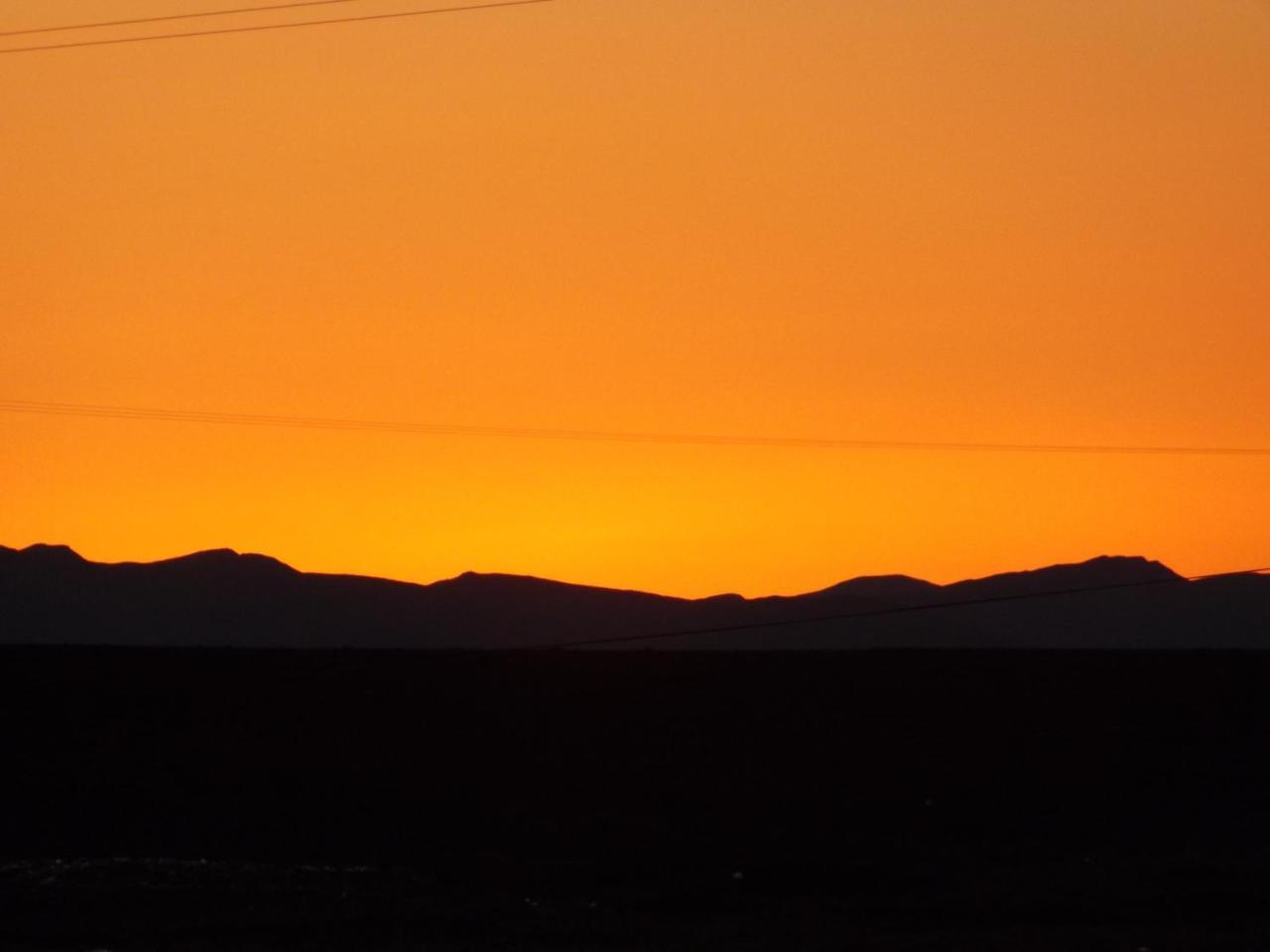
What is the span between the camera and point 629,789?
1207 inches

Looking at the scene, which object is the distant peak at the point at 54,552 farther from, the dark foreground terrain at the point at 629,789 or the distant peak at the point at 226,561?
the dark foreground terrain at the point at 629,789

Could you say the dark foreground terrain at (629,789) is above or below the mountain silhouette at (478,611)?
below

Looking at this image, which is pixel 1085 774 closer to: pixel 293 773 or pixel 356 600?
pixel 293 773

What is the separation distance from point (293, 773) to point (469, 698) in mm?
3655

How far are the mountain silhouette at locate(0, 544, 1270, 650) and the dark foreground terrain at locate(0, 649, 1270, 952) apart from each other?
53.3 metres

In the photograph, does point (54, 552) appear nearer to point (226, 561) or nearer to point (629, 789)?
point (226, 561)

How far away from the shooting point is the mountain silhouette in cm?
9181

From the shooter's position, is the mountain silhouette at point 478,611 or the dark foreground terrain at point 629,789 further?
the mountain silhouette at point 478,611

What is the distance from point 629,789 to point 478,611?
70.3m

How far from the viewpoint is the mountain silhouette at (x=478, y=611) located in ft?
301

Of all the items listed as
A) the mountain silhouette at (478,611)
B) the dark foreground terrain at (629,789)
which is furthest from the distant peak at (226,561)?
the dark foreground terrain at (629,789)

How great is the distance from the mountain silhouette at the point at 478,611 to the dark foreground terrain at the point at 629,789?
175 ft

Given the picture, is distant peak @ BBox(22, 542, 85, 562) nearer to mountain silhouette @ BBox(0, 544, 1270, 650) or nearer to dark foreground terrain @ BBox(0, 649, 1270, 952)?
mountain silhouette @ BBox(0, 544, 1270, 650)

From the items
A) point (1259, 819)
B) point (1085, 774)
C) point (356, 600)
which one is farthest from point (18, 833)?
point (356, 600)
